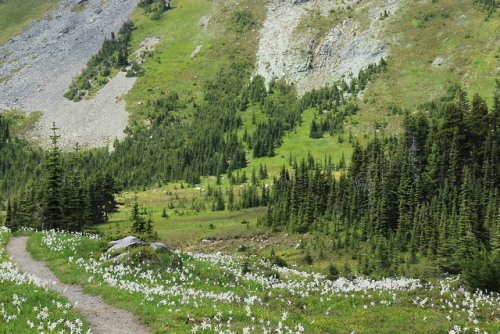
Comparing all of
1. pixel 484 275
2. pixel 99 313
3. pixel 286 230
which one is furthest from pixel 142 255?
pixel 286 230

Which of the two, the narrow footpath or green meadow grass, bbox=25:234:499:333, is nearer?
the narrow footpath

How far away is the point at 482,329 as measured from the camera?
19.2 meters

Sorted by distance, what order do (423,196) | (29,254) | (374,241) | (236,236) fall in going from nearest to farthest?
(29,254) → (374,241) → (423,196) → (236,236)

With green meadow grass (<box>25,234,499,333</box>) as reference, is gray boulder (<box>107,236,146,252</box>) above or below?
above

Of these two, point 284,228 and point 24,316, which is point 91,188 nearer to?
point 284,228

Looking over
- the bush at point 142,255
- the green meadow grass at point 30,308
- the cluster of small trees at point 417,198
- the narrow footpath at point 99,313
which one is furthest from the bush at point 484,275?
the green meadow grass at point 30,308

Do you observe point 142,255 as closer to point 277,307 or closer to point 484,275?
point 277,307

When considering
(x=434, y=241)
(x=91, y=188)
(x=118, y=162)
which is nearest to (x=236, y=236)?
(x=434, y=241)

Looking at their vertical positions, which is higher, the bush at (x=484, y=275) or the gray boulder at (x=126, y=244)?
the gray boulder at (x=126, y=244)

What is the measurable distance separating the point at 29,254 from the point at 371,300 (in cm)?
2688

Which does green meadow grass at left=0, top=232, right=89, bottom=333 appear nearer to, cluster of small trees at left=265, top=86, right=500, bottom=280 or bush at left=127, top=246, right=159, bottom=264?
bush at left=127, top=246, right=159, bottom=264

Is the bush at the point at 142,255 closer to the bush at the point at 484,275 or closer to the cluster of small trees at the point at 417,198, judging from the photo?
the bush at the point at 484,275

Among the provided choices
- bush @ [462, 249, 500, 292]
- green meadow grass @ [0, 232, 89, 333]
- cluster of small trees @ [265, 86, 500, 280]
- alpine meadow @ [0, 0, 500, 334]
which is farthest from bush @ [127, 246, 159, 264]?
cluster of small trees @ [265, 86, 500, 280]

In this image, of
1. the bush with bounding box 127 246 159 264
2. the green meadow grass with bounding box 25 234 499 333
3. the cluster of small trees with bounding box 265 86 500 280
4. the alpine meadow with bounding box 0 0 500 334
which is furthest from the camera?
the cluster of small trees with bounding box 265 86 500 280
